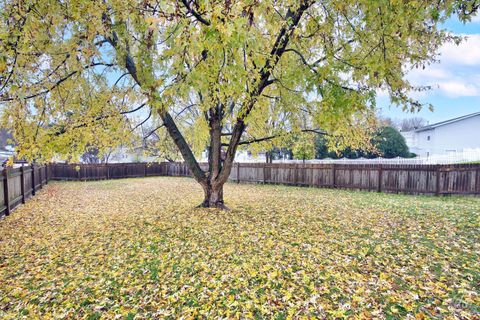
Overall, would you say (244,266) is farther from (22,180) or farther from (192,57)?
(22,180)

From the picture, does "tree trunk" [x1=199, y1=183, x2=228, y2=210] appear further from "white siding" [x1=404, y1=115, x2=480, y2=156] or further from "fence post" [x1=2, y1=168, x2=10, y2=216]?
"white siding" [x1=404, y1=115, x2=480, y2=156]

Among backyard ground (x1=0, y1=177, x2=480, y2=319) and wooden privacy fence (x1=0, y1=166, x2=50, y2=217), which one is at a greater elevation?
wooden privacy fence (x1=0, y1=166, x2=50, y2=217)

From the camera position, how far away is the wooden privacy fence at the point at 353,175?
398 inches

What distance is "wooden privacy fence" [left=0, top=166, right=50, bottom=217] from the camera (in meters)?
7.43

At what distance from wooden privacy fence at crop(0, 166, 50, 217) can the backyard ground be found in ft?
2.39

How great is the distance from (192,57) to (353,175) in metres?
10.3

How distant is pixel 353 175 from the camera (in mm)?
12961

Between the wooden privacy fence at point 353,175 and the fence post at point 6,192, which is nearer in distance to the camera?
the fence post at point 6,192

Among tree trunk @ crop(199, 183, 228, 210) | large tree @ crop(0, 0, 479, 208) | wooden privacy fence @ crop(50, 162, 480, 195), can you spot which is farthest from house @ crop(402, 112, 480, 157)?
Answer: tree trunk @ crop(199, 183, 228, 210)

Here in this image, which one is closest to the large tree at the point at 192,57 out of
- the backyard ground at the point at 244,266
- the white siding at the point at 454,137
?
the backyard ground at the point at 244,266

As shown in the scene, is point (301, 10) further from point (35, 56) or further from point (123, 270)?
point (123, 270)

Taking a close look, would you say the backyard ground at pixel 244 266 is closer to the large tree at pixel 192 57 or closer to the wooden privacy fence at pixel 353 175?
the large tree at pixel 192 57

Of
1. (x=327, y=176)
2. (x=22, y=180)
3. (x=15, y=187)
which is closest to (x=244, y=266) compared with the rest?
(x=15, y=187)

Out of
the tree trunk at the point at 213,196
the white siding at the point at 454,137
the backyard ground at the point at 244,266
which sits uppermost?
the white siding at the point at 454,137
